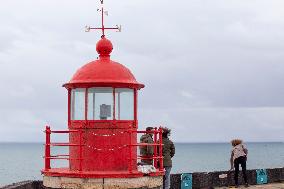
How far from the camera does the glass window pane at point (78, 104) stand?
11766mm

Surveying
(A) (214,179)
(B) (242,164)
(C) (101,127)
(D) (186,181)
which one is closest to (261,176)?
(A) (214,179)

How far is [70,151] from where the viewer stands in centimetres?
1220

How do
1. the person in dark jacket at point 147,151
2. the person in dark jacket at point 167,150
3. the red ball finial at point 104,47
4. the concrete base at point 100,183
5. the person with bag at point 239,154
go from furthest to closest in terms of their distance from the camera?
the person with bag at point 239,154, the person in dark jacket at point 167,150, the person in dark jacket at point 147,151, the red ball finial at point 104,47, the concrete base at point 100,183

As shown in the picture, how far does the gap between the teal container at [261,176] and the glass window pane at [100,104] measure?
1011 centimetres

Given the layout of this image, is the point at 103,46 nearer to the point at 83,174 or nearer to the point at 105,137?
Answer: the point at 105,137

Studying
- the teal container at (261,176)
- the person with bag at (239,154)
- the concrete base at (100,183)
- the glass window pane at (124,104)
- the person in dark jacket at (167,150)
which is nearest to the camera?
the concrete base at (100,183)

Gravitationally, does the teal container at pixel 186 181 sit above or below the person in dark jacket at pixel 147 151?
below

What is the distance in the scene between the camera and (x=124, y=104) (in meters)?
11.9

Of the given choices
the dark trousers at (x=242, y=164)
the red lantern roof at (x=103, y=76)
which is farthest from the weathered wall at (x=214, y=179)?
the red lantern roof at (x=103, y=76)

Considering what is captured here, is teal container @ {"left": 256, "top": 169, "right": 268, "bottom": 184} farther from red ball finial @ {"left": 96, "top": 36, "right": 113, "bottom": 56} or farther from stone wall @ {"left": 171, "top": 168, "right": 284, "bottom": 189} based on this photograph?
red ball finial @ {"left": 96, "top": 36, "right": 113, "bottom": 56}

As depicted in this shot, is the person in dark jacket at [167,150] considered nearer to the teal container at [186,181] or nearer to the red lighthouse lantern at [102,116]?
the red lighthouse lantern at [102,116]

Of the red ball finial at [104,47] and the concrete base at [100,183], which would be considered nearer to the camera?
the concrete base at [100,183]

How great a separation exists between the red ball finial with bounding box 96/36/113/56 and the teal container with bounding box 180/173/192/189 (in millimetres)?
6805

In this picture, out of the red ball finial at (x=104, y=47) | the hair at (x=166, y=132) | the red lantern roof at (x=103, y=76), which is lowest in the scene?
the hair at (x=166, y=132)
